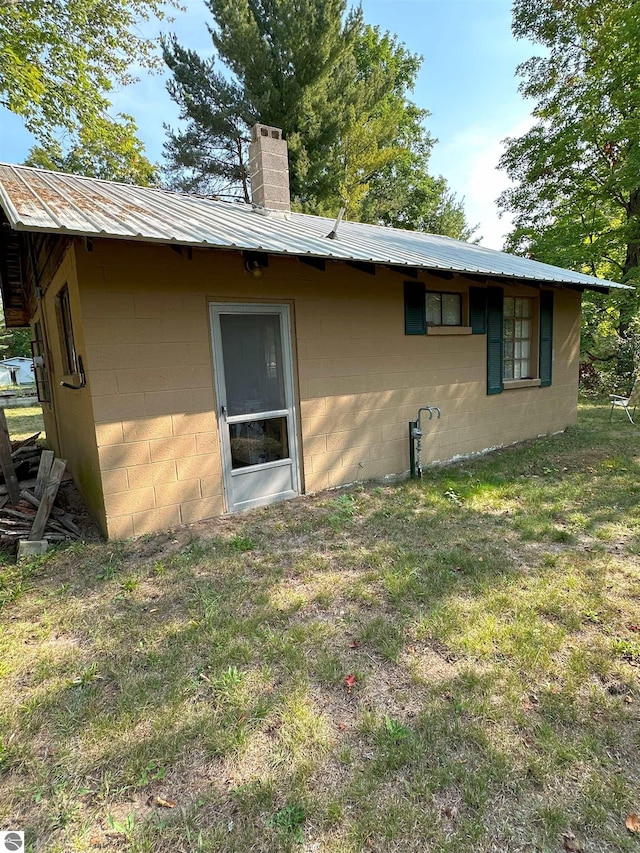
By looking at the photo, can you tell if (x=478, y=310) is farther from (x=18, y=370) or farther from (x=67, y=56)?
(x=18, y=370)

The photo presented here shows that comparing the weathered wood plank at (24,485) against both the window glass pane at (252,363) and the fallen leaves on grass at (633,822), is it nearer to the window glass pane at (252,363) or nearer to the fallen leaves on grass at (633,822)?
the window glass pane at (252,363)

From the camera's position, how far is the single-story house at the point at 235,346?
3586 mm

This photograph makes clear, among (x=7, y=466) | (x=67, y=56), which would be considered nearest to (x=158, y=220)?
(x=7, y=466)

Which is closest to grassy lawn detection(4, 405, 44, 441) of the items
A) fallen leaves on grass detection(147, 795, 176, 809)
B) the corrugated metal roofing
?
the corrugated metal roofing

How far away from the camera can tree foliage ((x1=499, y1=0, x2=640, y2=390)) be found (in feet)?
36.4

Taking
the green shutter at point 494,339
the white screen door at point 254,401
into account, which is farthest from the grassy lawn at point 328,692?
the green shutter at point 494,339

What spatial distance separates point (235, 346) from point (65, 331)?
1.93 meters

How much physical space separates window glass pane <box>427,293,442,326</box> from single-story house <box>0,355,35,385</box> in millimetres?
25344

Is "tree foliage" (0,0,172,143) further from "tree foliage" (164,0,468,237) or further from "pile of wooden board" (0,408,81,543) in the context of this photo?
"pile of wooden board" (0,408,81,543)

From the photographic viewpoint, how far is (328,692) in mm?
2031

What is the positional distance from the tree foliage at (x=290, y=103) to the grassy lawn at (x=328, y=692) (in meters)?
11.8

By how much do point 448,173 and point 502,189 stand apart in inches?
215

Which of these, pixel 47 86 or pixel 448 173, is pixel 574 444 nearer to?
pixel 47 86

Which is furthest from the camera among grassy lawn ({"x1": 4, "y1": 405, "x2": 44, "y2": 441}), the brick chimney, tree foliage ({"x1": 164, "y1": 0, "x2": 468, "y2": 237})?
tree foliage ({"x1": 164, "y1": 0, "x2": 468, "y2": 237})
